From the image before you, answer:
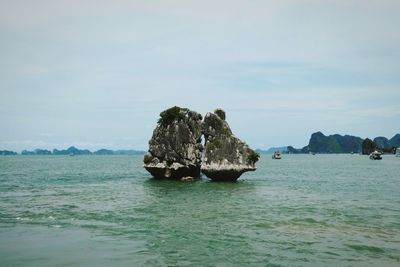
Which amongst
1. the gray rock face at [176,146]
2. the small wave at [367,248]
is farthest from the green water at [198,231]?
the gray rock face at [176,146]

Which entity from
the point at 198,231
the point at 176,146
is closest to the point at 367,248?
the point at 198,231

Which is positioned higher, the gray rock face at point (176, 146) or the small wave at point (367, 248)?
the gray rock face at point (176, 146)

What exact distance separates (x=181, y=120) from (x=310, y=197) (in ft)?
76.6

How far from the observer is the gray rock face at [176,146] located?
172ft

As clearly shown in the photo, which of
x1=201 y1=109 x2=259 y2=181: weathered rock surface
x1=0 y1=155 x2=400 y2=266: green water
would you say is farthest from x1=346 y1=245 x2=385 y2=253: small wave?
x1=201 y1=109 x2=259 y2=181: weathered rock surface

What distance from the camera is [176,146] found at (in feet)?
171

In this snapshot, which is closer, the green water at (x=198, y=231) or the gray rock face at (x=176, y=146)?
the green water at (x=198, y=231)

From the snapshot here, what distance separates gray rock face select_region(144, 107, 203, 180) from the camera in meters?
52.5

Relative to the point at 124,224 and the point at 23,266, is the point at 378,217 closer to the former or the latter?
the point at 124,224

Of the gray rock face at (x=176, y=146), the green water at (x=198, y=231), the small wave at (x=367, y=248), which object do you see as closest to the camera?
the green water at (x=198, y=231)

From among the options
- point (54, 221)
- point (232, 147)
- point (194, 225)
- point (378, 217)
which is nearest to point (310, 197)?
point (378, 217)

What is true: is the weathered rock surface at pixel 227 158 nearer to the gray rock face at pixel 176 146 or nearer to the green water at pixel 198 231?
the gray rock face at pixel 176 146

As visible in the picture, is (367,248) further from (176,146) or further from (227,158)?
(176,146)

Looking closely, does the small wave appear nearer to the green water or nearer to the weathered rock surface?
the green water
